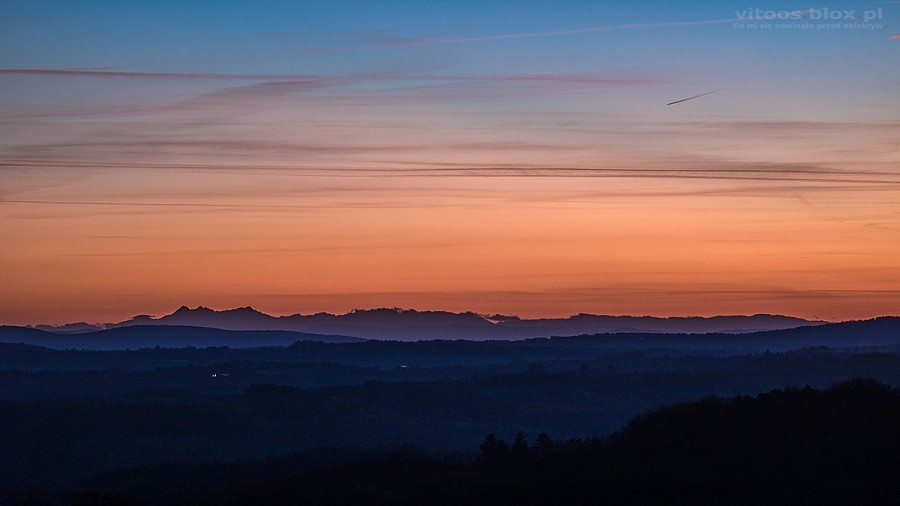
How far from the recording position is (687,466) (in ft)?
180

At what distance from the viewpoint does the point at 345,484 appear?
204ft

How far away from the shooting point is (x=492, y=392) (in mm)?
191875

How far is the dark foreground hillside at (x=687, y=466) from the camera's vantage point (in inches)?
1876

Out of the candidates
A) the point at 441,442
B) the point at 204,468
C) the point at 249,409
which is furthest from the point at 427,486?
the point at 249,409

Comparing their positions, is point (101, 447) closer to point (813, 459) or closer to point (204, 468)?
point (204, 468)

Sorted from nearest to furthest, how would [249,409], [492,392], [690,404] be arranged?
1. [690,404]
2. [249,409]
3. [492,392]

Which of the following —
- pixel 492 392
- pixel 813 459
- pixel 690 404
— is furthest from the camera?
pixel 492 392

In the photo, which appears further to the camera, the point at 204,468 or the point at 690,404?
the point at 204,468

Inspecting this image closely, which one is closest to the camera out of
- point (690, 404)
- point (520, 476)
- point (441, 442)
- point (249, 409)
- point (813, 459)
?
point (813, 459)

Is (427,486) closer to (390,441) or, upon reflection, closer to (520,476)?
(520,476)

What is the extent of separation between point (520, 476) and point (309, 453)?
4957 cm

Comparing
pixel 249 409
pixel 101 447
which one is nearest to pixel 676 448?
pixel 101 447

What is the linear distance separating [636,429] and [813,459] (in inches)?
568

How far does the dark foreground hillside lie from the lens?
4766 centimetres
